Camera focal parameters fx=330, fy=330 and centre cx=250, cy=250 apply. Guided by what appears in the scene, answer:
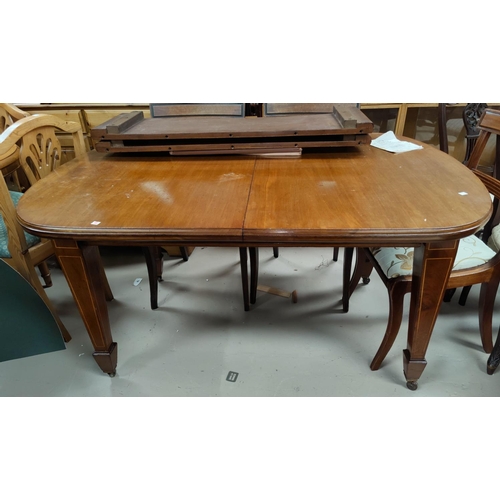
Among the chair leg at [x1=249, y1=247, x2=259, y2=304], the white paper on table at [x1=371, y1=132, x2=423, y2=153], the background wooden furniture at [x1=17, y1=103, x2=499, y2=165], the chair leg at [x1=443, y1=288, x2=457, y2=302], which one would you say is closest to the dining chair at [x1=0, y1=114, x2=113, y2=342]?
the background wooden furniture at [x1=17, y1=103, x2=499, y2=165]

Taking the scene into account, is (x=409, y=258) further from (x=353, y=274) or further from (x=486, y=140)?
(x=486, y=140)

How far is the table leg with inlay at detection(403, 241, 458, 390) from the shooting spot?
3.13ft

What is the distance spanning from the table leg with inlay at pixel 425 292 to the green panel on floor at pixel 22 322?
1438mm

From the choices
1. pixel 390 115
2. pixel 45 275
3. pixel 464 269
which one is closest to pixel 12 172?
pixel 45 275

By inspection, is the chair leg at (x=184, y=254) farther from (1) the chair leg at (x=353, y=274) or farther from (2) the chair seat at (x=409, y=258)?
(2) the chair seat at (x=409, y=258)

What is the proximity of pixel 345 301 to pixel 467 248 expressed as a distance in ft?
2.05

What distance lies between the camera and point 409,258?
121 centimetres

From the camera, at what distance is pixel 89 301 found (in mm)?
1168

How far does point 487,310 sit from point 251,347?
1030 millimetres

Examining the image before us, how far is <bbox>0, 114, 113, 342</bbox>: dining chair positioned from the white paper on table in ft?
4.57

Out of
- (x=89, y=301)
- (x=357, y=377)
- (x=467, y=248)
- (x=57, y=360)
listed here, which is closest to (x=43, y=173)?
(x=89, y=301)

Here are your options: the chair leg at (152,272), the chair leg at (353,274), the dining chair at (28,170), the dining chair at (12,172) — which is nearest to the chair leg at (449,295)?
the chair leg at (353,274)

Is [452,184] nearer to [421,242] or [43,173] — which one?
[421,242]
